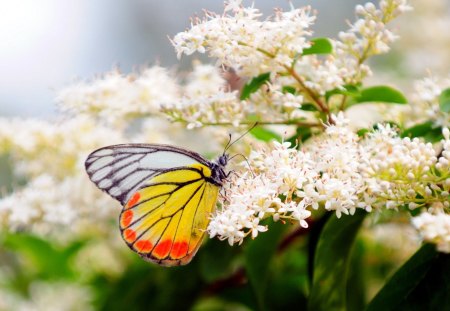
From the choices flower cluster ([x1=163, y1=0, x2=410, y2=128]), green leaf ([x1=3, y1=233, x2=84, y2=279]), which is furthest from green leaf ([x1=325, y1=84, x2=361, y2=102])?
green leaf ([x1=3, y1=233, x2=84, y2=279])

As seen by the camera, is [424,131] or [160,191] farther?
[160,191]

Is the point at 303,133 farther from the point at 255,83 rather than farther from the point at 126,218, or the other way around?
the point at 126,218

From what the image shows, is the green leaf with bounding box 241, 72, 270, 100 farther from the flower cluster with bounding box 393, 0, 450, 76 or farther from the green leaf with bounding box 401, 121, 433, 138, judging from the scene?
the flower cluster with bounding box 393, 0, 450, 76

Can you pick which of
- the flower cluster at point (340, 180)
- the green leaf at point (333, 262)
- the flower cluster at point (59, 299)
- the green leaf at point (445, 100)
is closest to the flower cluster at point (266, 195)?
the flower cluster at point (340, 180)

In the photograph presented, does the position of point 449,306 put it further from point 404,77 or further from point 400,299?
point 404,77

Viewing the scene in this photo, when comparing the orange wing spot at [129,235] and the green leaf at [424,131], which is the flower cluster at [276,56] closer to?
the green leaf at [424,131]

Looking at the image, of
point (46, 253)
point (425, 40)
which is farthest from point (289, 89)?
point (425, 40)
